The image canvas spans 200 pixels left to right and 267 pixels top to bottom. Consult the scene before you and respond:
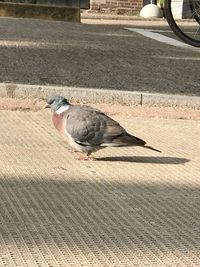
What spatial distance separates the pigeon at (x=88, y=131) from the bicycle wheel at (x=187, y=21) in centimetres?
449

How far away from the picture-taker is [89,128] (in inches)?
194

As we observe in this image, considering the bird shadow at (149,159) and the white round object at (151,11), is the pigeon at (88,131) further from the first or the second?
the white round object at (151,11)

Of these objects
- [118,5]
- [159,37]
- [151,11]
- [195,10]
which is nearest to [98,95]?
[195,10]

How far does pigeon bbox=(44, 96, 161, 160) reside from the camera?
4.91 meters

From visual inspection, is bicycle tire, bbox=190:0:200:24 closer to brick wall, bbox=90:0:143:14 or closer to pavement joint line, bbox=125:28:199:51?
pavement joint line, bbox=125:28:199:51

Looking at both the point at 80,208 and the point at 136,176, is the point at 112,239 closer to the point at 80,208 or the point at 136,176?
the point at 80,208

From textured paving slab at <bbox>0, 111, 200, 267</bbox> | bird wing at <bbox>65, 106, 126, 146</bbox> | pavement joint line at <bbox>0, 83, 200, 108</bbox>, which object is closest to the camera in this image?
textured paving slab at <bbox>0, 111, 200, 267</bbox>

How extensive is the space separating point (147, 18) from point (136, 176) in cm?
1398

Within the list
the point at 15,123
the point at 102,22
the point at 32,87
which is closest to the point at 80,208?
the point at 15,123

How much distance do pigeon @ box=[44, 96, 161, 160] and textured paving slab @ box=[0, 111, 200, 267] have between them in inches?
4.7

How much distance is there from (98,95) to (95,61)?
2.02 meters

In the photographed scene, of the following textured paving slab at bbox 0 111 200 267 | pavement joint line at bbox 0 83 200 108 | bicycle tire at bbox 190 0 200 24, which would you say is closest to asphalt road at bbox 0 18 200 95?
pavement joint line at bbox 0 83 200 108

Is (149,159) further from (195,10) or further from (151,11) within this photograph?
(151,11)

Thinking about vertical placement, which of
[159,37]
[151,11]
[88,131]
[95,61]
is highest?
[88,131]
